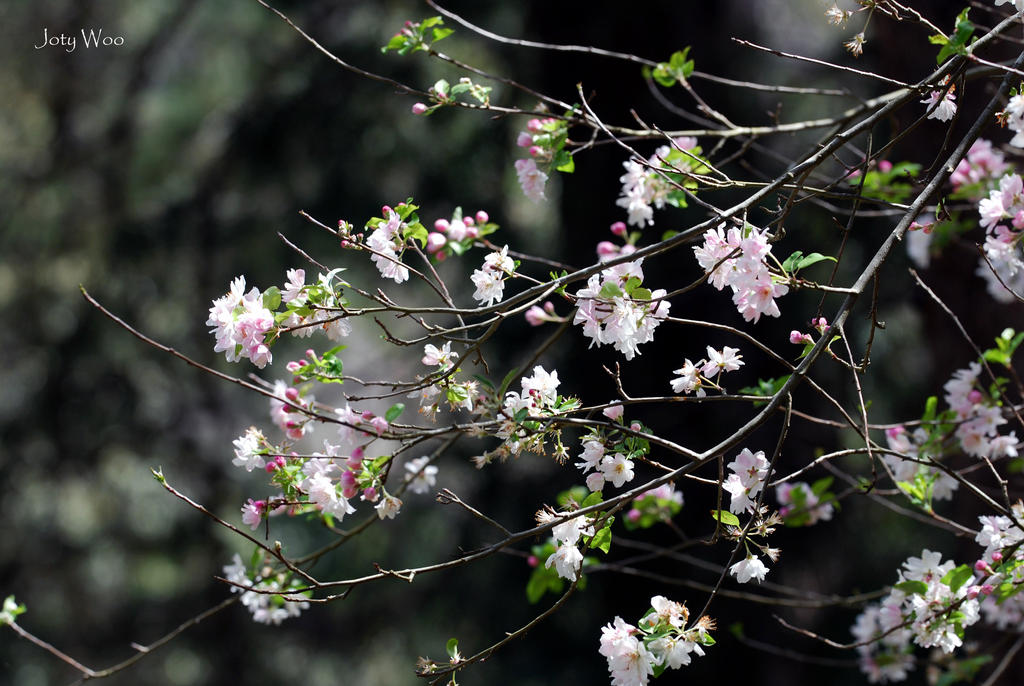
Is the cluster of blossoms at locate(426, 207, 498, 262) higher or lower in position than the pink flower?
lower

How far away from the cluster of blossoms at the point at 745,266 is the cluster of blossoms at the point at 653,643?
344 mm

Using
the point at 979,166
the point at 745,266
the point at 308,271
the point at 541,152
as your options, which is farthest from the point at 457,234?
the point at 308,271

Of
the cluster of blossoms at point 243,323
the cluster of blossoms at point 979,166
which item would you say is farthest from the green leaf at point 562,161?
the cluster of blossoms at point 979,166

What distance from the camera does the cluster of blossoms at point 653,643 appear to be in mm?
986

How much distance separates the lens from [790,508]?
169 cm

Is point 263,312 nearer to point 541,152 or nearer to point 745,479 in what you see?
point 541,152

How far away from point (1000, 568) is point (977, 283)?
3.94 feet

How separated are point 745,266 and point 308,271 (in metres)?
2.88

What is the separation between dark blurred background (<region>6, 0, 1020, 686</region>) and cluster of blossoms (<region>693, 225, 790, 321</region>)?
4.22ft

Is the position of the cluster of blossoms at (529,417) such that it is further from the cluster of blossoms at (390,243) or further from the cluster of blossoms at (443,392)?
the cluster of blossoms at (390,243)

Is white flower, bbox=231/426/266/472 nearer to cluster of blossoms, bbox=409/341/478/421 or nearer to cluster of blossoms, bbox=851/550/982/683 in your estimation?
cluster of blossoms, bbox=409/341/478/421

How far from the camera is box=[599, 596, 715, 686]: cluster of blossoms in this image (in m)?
0.99

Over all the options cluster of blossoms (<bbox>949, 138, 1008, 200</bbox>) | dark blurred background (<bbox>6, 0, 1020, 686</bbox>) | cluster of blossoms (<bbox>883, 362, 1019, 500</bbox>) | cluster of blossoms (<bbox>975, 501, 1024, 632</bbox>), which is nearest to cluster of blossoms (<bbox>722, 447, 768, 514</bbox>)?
cluster of blossoms (<bbox>975, 501, 1024, 632</bbox>)

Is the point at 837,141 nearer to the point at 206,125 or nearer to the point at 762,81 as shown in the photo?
the point at 762,81
